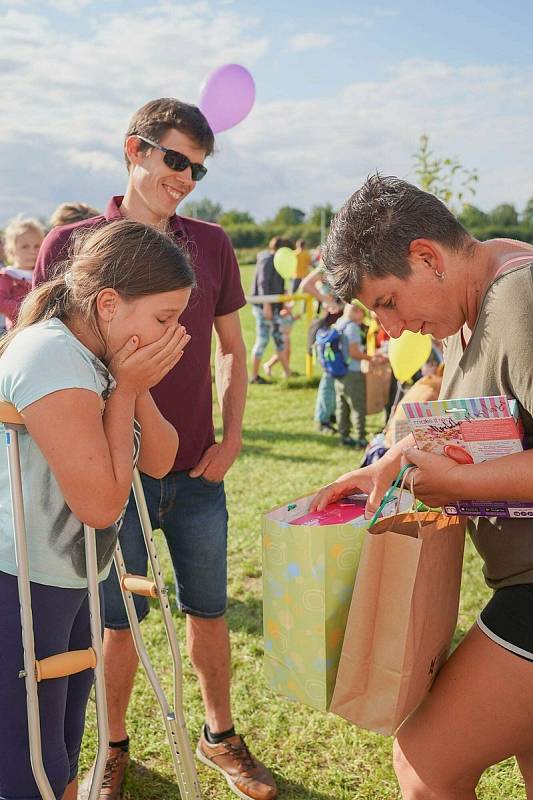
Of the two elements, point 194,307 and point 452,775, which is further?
point 194,307

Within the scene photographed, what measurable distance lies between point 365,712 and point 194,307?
1.54 m

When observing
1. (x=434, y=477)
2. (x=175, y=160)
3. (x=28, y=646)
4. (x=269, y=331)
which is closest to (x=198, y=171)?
(x=175, y=160)

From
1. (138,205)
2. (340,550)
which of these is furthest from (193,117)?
(340,550)

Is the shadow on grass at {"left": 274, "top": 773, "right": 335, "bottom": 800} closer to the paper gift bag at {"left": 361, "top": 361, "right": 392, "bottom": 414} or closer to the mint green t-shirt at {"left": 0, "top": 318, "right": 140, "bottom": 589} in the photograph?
the mint green t-shirt at {"left": 0, "top": 318, "right": 140, "bottom": 589}

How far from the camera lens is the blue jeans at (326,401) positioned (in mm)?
9119

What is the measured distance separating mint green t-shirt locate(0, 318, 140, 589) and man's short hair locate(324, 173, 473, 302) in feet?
→ 2.28

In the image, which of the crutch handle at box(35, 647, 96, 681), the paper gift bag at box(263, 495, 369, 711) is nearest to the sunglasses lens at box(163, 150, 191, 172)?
the paper gift bag at box(263, 495, 369, 711)

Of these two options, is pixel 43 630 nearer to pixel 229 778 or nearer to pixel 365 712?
pixel 365 712

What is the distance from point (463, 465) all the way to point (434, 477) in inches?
3.0

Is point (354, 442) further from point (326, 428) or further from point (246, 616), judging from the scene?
point (246, 616)

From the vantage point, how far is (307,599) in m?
2.02

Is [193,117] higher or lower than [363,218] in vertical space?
higher

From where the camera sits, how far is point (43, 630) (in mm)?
1925

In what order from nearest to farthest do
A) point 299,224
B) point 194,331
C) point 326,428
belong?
1. point 194,331
2. point 326,428
3. point 299,224
